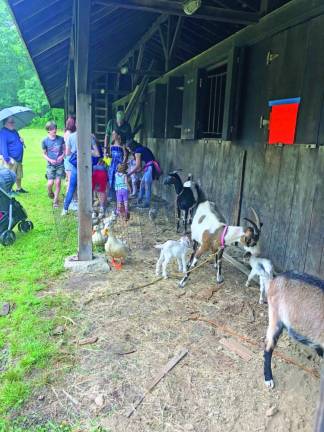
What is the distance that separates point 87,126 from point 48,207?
4.11m

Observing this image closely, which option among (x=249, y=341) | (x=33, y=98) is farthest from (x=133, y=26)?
(x=33, y=98)

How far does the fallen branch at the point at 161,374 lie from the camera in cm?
236

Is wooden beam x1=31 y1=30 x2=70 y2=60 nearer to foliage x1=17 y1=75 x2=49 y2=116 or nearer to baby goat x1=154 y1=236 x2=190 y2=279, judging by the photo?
baby goat x1=154 y1=236 x2=190 y2=279

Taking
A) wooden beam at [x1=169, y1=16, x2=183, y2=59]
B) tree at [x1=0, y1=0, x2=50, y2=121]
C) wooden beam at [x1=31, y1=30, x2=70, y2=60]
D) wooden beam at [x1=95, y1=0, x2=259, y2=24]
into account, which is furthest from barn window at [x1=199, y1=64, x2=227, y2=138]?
tree at [x1=0, y1=0, x2=50, y2=121]

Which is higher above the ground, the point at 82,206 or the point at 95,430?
the point at 82,206

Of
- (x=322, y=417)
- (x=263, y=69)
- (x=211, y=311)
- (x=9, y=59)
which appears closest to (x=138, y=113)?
(x=263, y=69)

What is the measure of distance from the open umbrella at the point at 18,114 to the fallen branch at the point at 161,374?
22.1 ft

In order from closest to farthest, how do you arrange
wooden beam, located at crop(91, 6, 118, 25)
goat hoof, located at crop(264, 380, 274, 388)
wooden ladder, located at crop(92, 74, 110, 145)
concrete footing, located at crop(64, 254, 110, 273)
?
goat hoof, located at crop(264, 380, 274, 388)
concrete footing, located at crop(64, 254, 110, 273)
wooden beam, located at crop(91, 6, 118, 25)
wooden ladder, located at crop(92, 74, 110, 145)

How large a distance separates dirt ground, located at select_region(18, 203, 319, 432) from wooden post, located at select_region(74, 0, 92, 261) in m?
0.63

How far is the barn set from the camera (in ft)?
12.8

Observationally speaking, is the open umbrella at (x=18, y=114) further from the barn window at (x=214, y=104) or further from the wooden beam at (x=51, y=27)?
the barn window at (x=214, y=104)

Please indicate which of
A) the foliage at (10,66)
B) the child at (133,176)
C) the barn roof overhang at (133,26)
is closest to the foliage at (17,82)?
the foliage at (10,66)

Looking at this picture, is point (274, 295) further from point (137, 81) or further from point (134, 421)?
point (137, 81)

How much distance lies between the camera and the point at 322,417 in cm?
147
